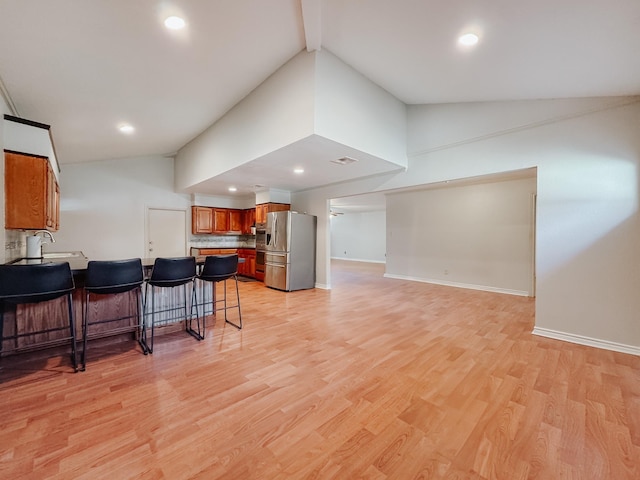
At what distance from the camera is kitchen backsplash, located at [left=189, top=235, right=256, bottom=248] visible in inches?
301

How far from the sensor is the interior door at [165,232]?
22.3 feet

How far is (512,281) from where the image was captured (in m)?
5.64

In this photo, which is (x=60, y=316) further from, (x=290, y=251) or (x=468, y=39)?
(x=468, y=39)

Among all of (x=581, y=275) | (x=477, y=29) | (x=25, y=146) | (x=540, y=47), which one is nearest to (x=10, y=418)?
(x=25, y=146)

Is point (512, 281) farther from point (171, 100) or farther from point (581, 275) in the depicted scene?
point (171, 100)

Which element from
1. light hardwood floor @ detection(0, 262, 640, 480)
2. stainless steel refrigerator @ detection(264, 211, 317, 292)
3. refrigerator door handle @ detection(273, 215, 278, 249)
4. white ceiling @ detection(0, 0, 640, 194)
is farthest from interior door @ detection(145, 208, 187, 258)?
light hardwood floor @ detection(0, 262, 640, 480)

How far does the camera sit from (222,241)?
8148 millimetres

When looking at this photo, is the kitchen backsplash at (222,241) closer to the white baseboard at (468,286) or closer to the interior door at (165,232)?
the interior door at (165,232)

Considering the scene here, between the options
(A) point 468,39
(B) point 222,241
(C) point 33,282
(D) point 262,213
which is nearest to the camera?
(C) point 33,282

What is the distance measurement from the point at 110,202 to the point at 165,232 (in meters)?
1.34

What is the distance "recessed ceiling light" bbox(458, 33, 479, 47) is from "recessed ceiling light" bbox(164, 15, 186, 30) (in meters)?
2.38

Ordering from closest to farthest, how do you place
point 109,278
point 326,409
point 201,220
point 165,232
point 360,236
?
point 326,409
point 109,278
point 165,232
point 201,220
point 360,236

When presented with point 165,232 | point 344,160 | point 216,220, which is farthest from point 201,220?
point 344,160

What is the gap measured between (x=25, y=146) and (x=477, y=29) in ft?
14.6
